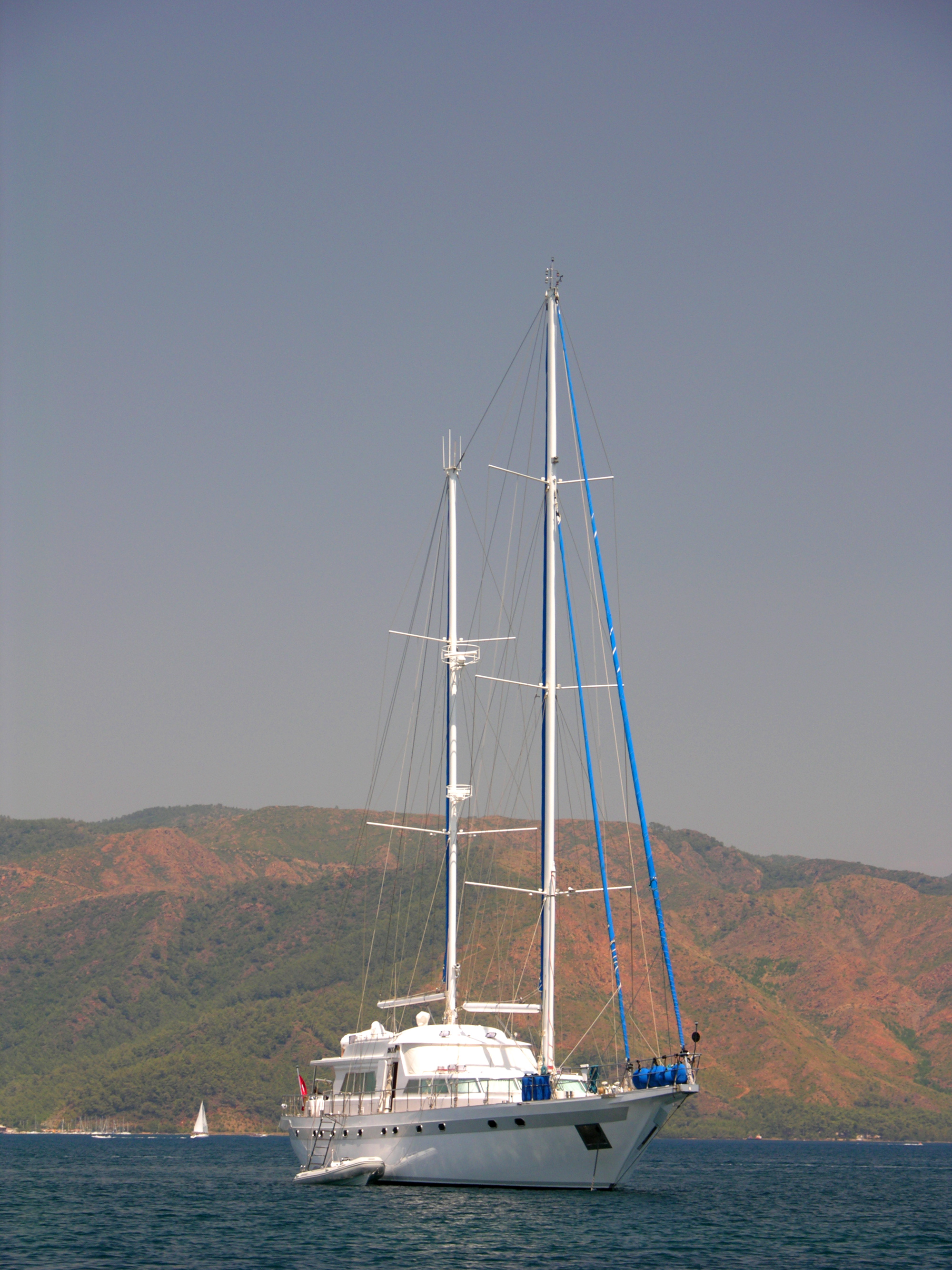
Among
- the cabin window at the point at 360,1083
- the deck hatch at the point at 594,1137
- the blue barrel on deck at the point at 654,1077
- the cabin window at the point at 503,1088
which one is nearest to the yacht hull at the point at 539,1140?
the deck hatch at the point at 594,1137

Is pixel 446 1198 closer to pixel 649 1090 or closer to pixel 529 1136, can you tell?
pixel 529 1136

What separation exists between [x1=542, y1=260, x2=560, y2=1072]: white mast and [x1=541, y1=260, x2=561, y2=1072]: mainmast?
17 mm

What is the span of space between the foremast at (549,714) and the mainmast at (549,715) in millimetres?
17

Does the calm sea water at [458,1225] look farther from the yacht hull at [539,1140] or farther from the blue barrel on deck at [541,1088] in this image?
the blue barrel on deck at [541,1088]

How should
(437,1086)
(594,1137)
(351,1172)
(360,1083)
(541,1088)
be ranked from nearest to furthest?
(594,1137), (541,1088), (437,1086), (351,1172), (360,1083)

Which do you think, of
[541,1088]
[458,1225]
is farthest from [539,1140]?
[458,1225]

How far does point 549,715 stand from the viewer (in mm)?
52188

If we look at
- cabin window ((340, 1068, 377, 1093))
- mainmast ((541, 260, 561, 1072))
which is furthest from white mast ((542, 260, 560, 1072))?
cabin window ((340, 1068, 377, 1093))

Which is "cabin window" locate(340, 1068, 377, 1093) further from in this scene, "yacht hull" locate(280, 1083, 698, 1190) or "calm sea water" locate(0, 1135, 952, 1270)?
"yacht hull" locate(280, 1083, 698, 1190)

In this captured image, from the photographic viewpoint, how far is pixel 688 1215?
5325cm

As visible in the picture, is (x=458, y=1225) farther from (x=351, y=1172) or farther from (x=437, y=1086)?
(x=351, y=1172)

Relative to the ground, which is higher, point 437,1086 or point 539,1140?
point 437,1086

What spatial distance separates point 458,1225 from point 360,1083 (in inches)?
572

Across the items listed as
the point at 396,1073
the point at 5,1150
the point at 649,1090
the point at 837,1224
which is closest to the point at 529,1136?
the point at 649,1090
